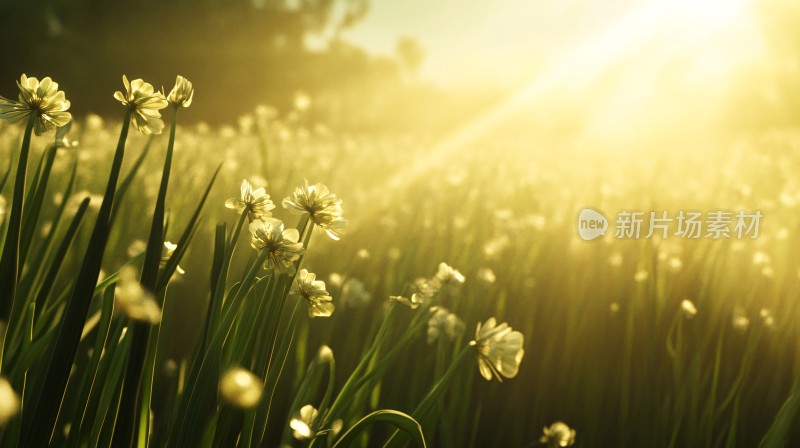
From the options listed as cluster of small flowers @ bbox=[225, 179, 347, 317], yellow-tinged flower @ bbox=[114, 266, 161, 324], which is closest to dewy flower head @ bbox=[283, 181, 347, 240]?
cluster of small flowers @ bbox=[225, 179, 347, 317]

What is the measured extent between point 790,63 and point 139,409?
2578 cm

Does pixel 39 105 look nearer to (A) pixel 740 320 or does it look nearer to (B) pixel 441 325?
(B) pixel 441 325

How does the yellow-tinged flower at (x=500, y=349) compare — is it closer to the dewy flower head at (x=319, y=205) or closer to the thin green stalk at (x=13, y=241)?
the dewy flower head at (x=319, y=205)

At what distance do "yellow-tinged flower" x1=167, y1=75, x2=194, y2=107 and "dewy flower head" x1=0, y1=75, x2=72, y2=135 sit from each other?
112mm

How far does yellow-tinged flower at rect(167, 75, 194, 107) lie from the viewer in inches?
24.7

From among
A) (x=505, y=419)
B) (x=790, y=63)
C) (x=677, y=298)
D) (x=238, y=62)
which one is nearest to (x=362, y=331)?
(x=505, y=419)

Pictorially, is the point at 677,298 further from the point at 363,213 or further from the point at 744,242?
the point at 363,213

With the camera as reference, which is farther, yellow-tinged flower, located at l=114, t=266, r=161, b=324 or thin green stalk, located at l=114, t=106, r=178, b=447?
thin green stalk, located at l=114, t=106, r=178, b=447

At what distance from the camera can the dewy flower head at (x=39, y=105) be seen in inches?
25.1

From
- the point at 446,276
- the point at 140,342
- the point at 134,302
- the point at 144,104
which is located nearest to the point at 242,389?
the point at 134,302

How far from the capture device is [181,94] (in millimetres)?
633

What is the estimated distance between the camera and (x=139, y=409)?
70 centimetres

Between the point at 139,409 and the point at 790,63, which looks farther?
the point at 790,63

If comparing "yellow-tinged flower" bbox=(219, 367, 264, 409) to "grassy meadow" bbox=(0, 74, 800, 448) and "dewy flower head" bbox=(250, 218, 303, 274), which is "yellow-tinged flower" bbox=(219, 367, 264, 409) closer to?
Result: "grassy meadow" bbox=(0, 74, 800, 448)
